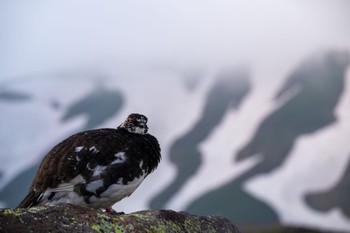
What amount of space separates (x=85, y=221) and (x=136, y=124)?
13.9 ft

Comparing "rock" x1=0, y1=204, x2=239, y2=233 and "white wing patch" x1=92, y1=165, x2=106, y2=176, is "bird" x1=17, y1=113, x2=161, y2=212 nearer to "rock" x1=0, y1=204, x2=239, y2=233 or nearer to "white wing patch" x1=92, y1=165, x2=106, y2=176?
"white wing patch" x1=92, y1=165, x2=106, y2=176

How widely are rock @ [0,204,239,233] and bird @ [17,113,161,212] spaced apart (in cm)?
151

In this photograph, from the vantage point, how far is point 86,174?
1135 centimetres

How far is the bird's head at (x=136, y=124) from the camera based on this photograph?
41.8 ft

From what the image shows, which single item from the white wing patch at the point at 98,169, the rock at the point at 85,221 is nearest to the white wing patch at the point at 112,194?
the white wing patch at the point at 98,169

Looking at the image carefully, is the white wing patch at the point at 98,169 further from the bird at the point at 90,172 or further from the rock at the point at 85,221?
the rock at the point at 85,221

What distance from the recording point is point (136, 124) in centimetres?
1276

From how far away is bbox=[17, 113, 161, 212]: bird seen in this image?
11281 mm

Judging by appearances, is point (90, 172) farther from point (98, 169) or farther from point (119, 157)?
point (119, 157)

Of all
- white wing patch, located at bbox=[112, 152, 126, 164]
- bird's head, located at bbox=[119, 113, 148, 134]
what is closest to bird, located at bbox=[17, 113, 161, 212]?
white wing patch, located at bbox=[112, 152, 126, 164]

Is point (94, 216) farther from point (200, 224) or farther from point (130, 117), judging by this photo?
point (130, 117)

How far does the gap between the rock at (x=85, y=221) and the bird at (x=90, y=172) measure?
1508mm

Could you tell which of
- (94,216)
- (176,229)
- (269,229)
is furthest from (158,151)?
(269,229)

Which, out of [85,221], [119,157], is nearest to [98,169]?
[119,157]
